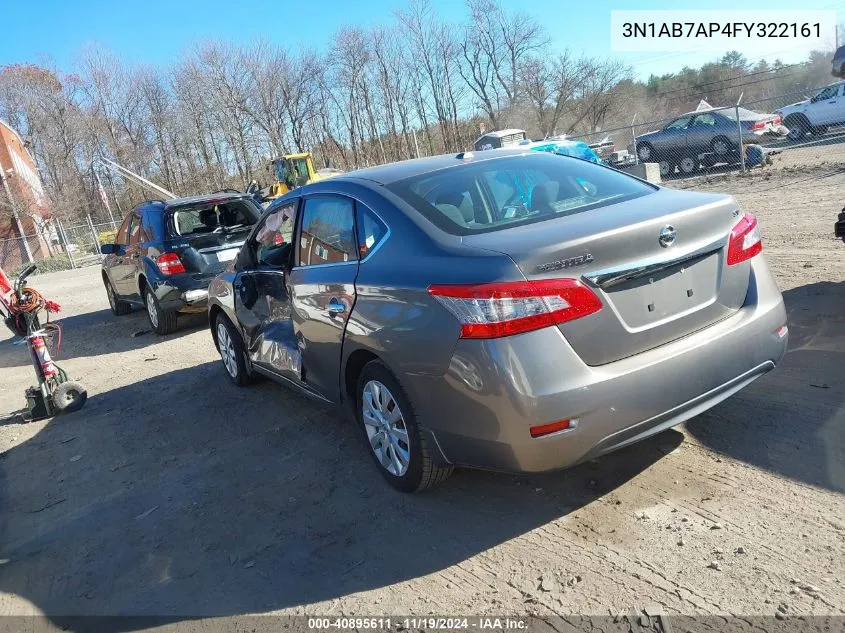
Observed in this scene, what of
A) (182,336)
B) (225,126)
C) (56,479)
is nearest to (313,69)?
(225,126)

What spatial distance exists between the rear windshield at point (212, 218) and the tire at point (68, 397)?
2874 mm

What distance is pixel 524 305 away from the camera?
2.74m

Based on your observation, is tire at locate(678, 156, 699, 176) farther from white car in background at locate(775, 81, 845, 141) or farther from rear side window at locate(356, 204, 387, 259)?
rear side window at locate(356, 204, 387, 259)

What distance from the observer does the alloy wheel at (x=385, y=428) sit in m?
3.47

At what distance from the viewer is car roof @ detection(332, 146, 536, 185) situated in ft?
12.8

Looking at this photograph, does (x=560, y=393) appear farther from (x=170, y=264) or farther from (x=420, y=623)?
(x=170, y=264)

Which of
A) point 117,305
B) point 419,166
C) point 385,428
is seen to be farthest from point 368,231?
point 117,305

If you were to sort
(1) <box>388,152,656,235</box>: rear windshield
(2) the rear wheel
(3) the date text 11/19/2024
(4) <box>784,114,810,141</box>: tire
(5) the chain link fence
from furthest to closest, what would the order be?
(5) the chain link fence < (4) <box>784,114,810,141</box>: tire < (2) the rear wheel < (1) <box>388,152,656,235</box>: rear windshield < (3) the date text 11/19/2024

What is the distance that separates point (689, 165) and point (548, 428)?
57.5 feet

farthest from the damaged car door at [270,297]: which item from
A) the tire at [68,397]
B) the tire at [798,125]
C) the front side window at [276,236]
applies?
the tire at [798,125]

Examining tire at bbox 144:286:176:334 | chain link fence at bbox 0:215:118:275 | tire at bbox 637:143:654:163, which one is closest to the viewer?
tire at bbox 144:286:176:334

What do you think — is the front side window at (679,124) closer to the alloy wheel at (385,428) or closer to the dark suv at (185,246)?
the dark suv at (185,246)

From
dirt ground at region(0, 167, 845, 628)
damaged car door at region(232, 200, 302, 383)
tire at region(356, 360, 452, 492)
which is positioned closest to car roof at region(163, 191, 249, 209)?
damaged car door at region(232, 200, 302, 383)

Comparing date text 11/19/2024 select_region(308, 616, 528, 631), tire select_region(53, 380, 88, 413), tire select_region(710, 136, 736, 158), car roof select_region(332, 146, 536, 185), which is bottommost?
date text 11/19/2024 select_region(308, 616, 528, 631)
